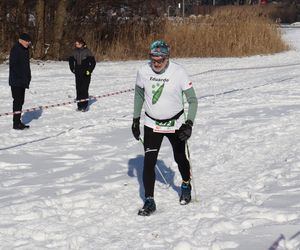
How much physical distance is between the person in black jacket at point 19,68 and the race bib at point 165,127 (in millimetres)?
4806

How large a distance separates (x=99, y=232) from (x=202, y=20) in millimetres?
21142

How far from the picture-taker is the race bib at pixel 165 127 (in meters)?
5.91

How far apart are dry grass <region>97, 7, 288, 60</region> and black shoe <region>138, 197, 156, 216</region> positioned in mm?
18631

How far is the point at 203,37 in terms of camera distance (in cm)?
2502

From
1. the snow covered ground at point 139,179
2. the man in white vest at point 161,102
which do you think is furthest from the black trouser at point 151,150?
the snow covered ground at point 139,179

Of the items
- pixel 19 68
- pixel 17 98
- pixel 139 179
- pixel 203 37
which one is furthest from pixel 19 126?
pixel 203 37

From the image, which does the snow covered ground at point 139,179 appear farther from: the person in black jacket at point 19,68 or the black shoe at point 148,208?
the person in black jacket at point 19,68

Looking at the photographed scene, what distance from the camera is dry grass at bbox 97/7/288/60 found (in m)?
24.8

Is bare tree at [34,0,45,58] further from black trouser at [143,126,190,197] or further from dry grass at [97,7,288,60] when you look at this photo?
black trouser at [143,126,190,197]

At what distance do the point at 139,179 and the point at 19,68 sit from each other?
385cm

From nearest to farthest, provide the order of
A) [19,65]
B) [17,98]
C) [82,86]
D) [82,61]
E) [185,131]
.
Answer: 1. [185,131]
2. [19,65]
3. [17,98]
4. [82,61]
5. [82,86]

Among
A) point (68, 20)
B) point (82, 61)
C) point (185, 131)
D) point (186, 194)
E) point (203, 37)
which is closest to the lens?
point (185, 131)

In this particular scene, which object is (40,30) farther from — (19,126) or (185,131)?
(185,131)

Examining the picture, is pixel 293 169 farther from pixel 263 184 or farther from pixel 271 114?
pixel 271 114
